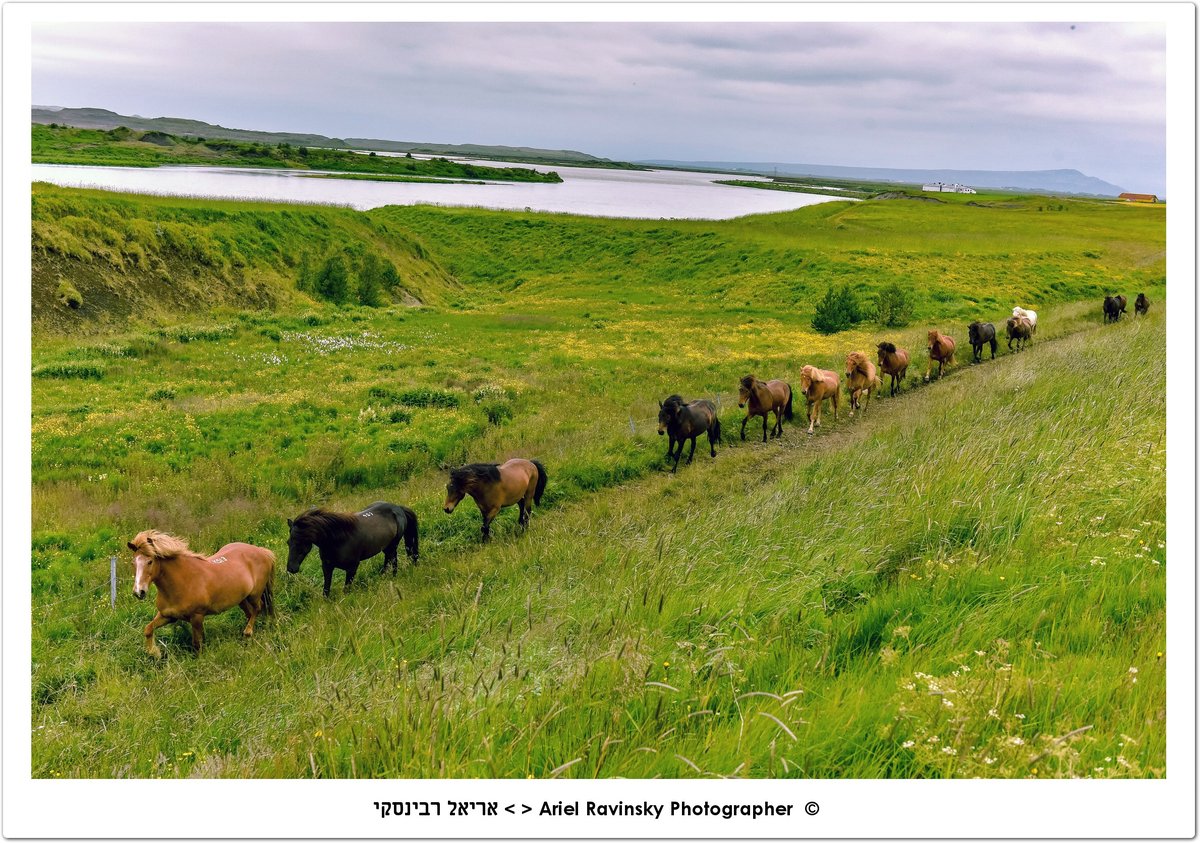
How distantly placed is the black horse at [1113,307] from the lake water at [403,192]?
5434 cm

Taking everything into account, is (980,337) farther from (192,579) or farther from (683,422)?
(192,579)

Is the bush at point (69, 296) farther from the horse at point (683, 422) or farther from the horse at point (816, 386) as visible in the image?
the horse at point (816, 386)

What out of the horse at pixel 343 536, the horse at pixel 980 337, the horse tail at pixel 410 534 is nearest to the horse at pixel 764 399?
the horse tail at pixel 410 534

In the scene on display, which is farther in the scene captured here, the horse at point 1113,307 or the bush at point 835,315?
the bush at point 835,315

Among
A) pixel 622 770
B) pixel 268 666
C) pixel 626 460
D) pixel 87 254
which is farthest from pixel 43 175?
pixel 622 770

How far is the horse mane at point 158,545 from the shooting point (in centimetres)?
755

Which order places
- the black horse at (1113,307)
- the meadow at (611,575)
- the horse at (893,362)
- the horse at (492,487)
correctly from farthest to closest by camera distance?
the black horse at (1113,307), the horse at (893,362), the horse at (492,487), the meadow at (611,575)

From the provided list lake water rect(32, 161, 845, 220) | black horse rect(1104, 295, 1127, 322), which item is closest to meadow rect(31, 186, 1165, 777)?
black horse rect(1104, 295, 1127, 322)

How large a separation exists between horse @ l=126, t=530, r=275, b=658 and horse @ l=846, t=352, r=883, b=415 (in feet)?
49.6

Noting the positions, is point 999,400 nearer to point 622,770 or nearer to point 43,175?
point 622,770

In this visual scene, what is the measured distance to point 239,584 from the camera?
8.18 metres

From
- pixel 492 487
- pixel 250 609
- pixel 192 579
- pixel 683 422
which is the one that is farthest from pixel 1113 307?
pixel 192 579

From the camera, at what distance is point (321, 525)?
29.6 ft

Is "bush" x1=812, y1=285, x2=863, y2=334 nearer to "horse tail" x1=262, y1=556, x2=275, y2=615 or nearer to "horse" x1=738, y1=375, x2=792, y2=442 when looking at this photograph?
"horse" x1=738, y1=375, x2=792, y2=442
